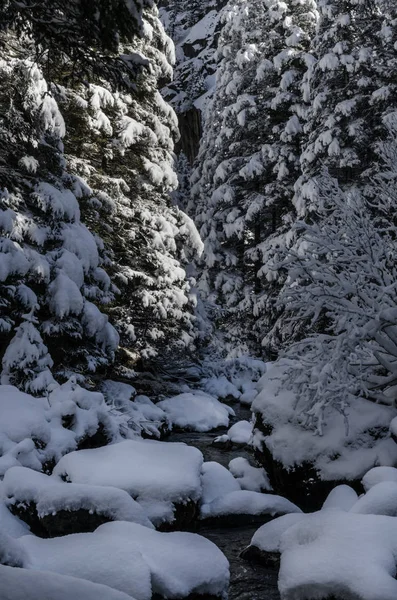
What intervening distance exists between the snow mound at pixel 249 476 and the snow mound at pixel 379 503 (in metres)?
2.81

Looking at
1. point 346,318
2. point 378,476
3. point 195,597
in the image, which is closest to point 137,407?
point 346,318

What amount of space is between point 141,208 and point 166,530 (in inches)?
441

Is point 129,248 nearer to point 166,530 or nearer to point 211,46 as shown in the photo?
point 166,530

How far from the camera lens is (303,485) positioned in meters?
9.29

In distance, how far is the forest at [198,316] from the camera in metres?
5.66

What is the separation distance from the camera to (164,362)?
18.8 m

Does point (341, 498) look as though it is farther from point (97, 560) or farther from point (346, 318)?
point (97, 560)

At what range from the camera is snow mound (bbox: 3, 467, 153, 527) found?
261 inches

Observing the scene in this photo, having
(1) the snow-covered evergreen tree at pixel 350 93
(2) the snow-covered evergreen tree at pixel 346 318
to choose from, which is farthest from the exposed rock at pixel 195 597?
(1) the snow-covered evergreen tree at pixel 350 93

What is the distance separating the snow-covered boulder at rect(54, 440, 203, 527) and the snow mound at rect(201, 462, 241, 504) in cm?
52

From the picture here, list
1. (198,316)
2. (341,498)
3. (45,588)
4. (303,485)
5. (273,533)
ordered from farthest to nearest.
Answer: (198,316) < (303,485) < (341,498) < (273,533) < (45,588)

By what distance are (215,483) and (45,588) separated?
6609 mm

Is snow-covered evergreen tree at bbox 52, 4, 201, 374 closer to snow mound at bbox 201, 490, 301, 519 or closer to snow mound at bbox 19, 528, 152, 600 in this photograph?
snow mound at bbox 201, 490, 301, 519

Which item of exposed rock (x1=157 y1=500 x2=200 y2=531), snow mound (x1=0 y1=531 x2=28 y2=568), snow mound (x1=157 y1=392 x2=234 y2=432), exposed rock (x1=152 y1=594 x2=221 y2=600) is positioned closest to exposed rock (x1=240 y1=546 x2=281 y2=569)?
exposed rock (x1=157 y1=500 x2=200 y2=531)
